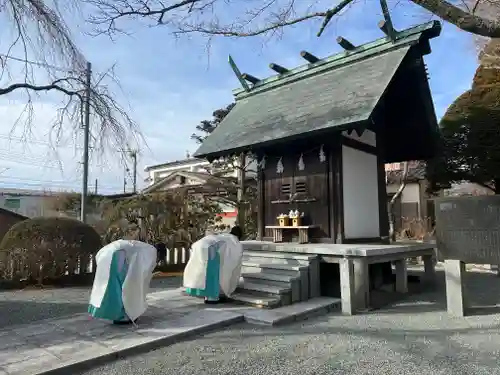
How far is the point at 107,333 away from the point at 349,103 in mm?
5149

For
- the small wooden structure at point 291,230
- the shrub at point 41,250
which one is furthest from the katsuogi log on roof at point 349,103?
the shrub at point 41,250

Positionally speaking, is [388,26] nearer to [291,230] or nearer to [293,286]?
[291,230]

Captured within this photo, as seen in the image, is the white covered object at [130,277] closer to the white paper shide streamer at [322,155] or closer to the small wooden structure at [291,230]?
the small wooden structure at [291,230]

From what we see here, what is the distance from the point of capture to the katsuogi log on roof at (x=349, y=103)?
683 cm

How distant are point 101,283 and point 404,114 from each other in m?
7.44

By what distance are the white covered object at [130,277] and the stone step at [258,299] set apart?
1717 millimetres

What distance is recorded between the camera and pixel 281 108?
8570mm

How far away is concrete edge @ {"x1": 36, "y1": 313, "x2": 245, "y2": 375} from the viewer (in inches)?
142

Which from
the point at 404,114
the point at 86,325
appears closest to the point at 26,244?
the point at 86,325

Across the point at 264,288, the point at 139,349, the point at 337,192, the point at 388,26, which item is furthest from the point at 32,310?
the point at 388,26

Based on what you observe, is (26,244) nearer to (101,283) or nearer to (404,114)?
(101,283)

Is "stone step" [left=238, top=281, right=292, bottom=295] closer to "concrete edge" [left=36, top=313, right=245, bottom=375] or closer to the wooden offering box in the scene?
"concrete edge" [left=36, top=313, right=245, bottom=375]

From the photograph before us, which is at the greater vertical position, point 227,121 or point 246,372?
point 227,121

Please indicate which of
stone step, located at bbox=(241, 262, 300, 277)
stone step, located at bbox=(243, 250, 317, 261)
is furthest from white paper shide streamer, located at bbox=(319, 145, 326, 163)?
stone step, located at bbox=(241, 262, 300, 277)
